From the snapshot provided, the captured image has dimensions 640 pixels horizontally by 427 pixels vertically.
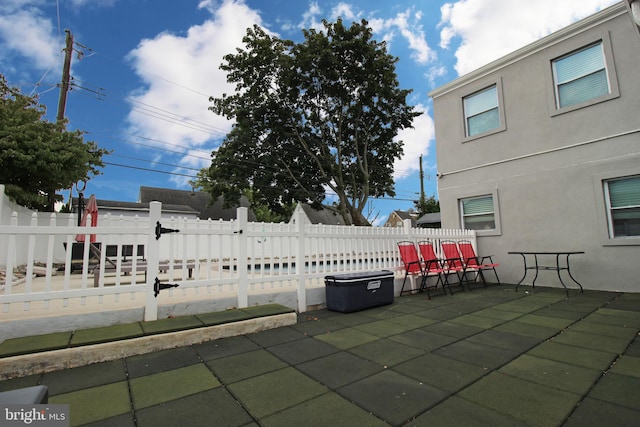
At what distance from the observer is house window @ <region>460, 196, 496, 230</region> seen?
338 inches

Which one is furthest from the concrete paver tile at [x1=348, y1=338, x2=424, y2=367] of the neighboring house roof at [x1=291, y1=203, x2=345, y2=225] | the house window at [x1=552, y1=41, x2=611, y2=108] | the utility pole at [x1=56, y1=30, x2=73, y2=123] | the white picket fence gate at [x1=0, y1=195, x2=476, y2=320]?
the neighboring house roof at [x1=291, y1=203, x2=345, y2=225]

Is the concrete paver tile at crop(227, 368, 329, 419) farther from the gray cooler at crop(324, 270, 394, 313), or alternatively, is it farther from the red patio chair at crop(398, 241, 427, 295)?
the red patio chair at crop(398, 241, 427, 295)

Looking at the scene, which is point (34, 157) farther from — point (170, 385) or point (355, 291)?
point (355, 291)

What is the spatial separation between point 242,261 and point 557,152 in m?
7.79

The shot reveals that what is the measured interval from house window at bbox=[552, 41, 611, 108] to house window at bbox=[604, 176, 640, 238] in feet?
6.76

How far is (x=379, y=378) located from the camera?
247cm

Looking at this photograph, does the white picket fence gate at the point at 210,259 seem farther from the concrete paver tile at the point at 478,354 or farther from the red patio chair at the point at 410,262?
the concrete paver tile at the point at 478,354

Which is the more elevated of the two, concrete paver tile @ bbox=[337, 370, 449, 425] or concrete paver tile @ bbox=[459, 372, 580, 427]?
concrete paver tile @ bbox=[337, 370, 449, 425]

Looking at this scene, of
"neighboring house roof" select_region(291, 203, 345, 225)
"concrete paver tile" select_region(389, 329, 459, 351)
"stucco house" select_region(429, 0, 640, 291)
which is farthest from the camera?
"neighboring house roof" select_region(291, 203, 345, 225)

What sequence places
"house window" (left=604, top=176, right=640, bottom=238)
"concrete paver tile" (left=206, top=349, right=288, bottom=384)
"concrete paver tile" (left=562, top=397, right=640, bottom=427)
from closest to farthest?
"concrete paver tile" (left=562, top=397, right=640, bottom=427), "concrete paver tile" (left=206, top=349, right=288, bottom=384), "house window" (left=604, top=176, right=640, bottom=238)

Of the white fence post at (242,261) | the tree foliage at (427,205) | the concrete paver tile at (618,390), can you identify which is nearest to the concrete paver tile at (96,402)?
the white fence post at (242,261)

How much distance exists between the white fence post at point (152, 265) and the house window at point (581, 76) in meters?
9.14

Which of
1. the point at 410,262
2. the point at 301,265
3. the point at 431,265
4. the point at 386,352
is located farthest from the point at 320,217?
the point at 386,352

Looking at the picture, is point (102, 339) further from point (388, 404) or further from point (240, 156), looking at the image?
point (240, 156)
